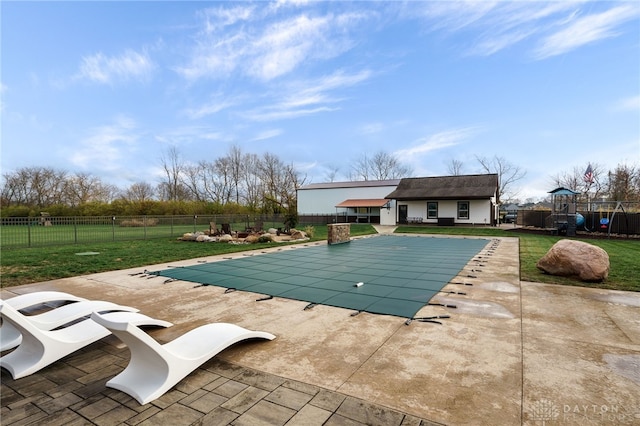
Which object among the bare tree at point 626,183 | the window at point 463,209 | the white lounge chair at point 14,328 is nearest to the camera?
the white lounge chair at point 14,328

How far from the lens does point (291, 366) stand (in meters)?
3.09

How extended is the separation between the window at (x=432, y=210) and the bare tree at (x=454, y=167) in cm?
2130

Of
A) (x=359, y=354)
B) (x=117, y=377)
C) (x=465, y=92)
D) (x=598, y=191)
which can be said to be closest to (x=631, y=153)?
(x=598, y=191)

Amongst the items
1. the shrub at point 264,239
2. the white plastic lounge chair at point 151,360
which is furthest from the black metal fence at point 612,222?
the white plastic lounge chair at point 151,360

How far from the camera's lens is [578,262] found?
6902 millimetres

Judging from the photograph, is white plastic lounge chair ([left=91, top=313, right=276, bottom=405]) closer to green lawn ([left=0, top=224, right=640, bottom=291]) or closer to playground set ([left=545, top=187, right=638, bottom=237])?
green lawn ([left=0, top=224, right=640, bottom=291])

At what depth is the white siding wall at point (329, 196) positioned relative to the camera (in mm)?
36250

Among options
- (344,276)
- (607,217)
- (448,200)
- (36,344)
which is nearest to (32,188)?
(448,200)

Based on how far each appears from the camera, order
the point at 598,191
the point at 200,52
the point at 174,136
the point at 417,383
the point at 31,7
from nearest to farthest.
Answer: the point at 417,383, the point at 31,7, the point at 200,52, the point at 598,191, the point at 174,136

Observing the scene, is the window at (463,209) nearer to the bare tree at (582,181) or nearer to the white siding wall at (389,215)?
the white siding wall at (389,215)

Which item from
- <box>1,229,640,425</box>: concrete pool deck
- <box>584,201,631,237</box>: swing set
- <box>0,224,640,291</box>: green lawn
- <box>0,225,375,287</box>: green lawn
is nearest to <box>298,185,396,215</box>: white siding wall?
<box>584,201,631,237</box>: swing set

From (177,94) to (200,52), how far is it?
7515mm

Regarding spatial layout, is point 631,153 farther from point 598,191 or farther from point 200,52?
point 200,52

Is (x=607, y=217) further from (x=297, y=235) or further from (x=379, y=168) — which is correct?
(x=379, y=168)
